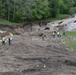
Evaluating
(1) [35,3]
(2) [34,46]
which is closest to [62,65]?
(2) [34,46]

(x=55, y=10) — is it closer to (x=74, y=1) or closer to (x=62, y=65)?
(x=74, y=1)

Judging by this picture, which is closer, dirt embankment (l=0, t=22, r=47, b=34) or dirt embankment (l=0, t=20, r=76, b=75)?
dirt embankment (l=0, t=20, r=76, b=75)

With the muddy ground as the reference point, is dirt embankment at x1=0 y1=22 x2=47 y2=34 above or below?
below

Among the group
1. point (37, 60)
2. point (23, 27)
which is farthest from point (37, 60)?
point (23, 27)

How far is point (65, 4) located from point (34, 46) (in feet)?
272

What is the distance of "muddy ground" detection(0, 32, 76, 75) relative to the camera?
90.5ft

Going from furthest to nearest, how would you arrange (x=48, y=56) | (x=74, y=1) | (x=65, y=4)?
(x=74, y=1) → (x=65, y=4) → (x=48, y=56)

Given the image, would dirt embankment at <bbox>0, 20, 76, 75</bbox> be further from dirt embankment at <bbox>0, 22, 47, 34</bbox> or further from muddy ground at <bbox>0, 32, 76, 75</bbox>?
dirt embankment at <bbox>0, 22, 47, 34</bbox>

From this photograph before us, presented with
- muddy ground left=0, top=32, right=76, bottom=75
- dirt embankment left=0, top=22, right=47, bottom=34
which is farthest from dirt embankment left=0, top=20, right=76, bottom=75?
dirt embankment left=0, top=22, right=47, bottom=34

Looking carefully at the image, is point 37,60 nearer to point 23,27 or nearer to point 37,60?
point 37,60

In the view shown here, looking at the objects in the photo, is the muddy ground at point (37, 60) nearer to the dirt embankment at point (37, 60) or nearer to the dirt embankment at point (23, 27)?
the dirt embankment at point (37, 60)

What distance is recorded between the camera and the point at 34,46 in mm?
39250

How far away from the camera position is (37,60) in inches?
1248

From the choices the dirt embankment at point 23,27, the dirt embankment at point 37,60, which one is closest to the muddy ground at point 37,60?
the dirt embankment at point 37,60
